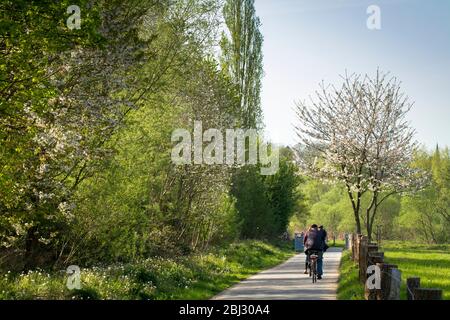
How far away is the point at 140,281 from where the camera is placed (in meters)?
15.9

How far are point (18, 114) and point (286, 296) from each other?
25.4 feet

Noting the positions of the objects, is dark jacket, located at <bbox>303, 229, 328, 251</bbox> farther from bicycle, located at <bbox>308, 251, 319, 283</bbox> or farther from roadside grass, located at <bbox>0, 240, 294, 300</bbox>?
roadside grass, located at <bbox>0, 240, 294, 300</bbox>

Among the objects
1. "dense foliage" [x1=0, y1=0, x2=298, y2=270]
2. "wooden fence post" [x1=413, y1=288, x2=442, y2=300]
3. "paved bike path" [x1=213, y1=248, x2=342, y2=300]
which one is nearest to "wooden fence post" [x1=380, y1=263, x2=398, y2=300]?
"wooden fence post" [x1=413, y1=288, x2=442, y2=300]

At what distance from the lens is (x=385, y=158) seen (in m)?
Answer: 33.0

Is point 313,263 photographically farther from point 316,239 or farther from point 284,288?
point 284,288

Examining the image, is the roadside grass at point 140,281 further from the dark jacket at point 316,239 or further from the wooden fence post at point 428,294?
the wooden fence post at point 428,294

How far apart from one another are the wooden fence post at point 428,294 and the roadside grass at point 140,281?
22.5 ft

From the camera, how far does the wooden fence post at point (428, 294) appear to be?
8.41 m

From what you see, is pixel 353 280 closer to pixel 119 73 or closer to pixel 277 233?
pixel 119 73

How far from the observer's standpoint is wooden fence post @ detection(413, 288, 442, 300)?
841 cm

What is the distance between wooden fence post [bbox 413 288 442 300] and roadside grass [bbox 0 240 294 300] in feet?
22.5

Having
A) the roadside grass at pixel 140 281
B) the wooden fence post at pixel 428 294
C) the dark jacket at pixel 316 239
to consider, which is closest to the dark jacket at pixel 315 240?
the dark jacket at pixel 316 239

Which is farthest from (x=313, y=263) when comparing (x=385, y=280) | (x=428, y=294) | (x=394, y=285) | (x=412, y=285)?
(x=428, y=294)
